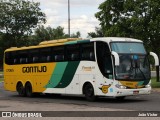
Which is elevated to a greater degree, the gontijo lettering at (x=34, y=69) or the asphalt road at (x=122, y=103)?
the gontijo lettering at (x=34, y=69)

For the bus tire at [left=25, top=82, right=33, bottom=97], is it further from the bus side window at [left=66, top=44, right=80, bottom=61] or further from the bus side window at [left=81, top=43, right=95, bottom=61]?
the bus side window at [left=81, top=43, right=95, bottom=61]

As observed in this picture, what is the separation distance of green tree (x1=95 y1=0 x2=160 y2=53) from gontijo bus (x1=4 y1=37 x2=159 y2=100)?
351 inches

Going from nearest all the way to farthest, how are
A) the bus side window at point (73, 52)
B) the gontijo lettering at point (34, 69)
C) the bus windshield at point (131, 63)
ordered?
the bus windshield at point (131, 63) < the bus side window at point (73, 52) < the gontijo lettering at point (34, 69)

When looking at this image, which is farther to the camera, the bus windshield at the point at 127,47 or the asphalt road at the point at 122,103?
the bus windshield at the point at 127,47

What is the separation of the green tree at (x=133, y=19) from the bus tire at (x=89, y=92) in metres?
10.9

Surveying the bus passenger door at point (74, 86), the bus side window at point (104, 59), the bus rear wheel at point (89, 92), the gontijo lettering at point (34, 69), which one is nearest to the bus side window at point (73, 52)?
the bus passenger door at point (74, 86)

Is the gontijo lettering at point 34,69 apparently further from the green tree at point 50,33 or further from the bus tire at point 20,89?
the green tree at point 50,33

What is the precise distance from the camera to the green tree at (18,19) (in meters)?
67.6

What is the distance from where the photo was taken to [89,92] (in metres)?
22.6

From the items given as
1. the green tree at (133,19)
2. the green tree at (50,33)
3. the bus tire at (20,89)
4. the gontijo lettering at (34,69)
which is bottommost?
Answer: the bus tire at (20,89)

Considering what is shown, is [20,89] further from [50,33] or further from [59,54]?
[50,33]

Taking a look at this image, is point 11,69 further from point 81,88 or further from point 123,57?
point 123,57

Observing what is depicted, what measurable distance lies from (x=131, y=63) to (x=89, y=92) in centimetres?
278

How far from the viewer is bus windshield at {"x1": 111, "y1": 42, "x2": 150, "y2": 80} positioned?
21094 millimetres
